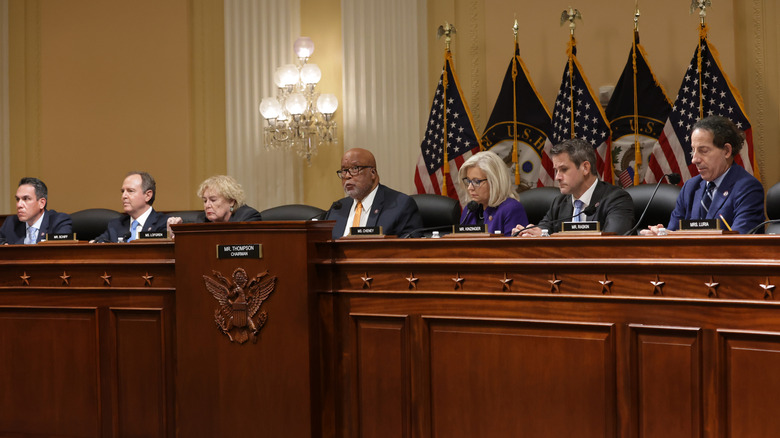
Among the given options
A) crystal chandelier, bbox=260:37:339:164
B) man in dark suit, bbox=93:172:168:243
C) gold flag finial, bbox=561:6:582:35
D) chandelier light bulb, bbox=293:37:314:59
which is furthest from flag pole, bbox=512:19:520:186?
man in dark suit, bbox=93:172:168:243

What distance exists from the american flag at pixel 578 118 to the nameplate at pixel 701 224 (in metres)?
2.96

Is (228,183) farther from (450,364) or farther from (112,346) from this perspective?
(450,364)

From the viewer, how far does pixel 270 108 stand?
5.92 metres

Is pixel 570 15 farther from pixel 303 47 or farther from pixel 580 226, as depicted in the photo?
pixel 580 226

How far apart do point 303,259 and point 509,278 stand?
28.4 inches

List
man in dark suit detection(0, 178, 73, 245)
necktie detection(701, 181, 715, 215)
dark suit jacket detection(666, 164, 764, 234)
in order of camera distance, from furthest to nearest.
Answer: man in dark suit detection(0, 178, 73, 245), necktie detection(701, 181, 715, 215), dark suit jacket detection(666, 164, 764, 234)

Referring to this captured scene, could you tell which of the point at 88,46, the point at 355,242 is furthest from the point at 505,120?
the point at 88,46

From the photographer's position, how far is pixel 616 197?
336 centimetres

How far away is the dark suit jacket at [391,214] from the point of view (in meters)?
3.80

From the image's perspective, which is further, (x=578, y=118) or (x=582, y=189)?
(x=578, y=118)

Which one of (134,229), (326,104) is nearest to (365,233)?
(134,229)

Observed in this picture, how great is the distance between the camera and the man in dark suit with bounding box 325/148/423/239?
3818 mm

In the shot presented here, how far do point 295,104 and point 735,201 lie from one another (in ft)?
11.9

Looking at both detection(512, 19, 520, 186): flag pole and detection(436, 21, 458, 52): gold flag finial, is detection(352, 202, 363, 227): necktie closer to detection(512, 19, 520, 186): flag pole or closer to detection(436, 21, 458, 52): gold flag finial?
detection(512, 19, 520, 186): flag pole
